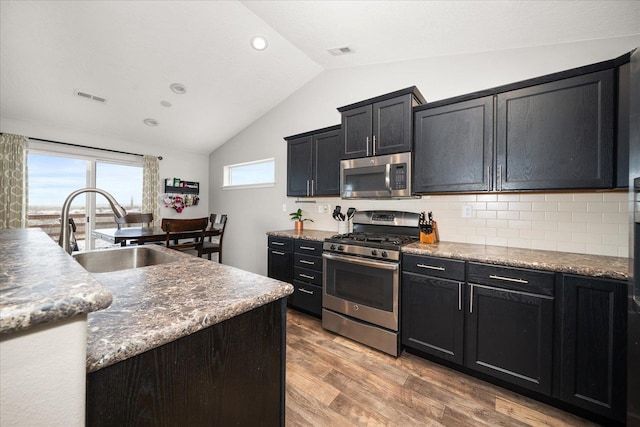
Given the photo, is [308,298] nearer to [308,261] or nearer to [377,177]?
[308,261]

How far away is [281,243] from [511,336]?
226 cm

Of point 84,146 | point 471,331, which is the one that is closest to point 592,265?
A: point 471,331

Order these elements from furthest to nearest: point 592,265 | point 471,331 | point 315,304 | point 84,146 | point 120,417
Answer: point 84,146, point 315,304, point 471,331, point 592,265, point 120,417

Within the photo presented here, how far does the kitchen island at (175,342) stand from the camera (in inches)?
21.2

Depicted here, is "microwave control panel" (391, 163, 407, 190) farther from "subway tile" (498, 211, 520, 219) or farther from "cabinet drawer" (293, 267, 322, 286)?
"cabinet drawer" (293, 267, 322, 286)

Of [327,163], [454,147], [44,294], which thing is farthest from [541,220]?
[44,294]

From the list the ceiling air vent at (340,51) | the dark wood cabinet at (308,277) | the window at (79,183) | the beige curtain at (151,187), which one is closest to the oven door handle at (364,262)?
the dark wood cabinet at (308,277)

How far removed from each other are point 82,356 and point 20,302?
0.44ft

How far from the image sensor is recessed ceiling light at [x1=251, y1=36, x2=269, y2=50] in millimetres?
2851

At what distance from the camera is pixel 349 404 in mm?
1676

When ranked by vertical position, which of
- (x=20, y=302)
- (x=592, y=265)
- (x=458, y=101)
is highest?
(x=458, y=101)

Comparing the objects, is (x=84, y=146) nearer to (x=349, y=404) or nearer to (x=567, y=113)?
(x=349, y=404)

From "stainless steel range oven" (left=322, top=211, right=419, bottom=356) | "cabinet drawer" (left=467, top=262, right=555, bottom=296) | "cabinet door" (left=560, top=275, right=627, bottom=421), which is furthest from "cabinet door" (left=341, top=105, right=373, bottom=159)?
"cabinet door" (left=560, top=275, right=627, bottom=421)

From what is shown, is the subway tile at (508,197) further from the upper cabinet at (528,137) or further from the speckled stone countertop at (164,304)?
the speckled stone countertop at (164,304)
